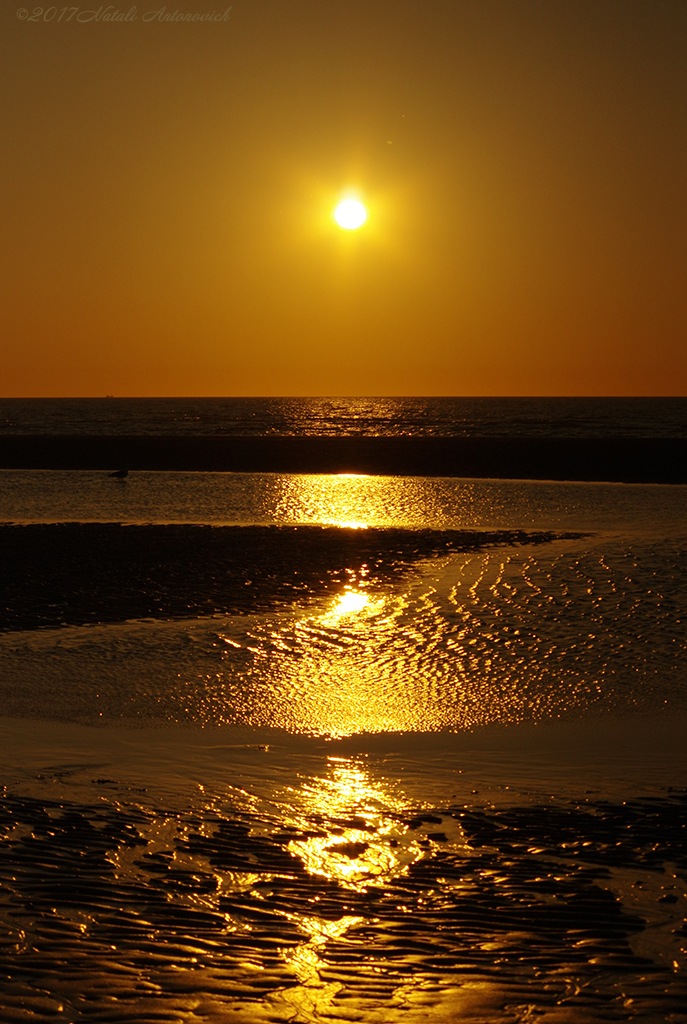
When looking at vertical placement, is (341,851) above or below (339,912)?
above

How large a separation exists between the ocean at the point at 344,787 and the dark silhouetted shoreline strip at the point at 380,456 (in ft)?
75.1

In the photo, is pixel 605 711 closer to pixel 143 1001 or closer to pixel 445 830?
pixel 445 830

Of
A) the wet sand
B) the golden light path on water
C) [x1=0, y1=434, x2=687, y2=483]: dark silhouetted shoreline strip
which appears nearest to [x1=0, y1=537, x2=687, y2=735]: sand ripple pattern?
the wet sand

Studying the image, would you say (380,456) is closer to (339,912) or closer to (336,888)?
(336,888)

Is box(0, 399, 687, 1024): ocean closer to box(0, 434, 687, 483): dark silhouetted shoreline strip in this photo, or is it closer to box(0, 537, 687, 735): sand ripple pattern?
box(0, 537, 687, 735): sand ripple pattern

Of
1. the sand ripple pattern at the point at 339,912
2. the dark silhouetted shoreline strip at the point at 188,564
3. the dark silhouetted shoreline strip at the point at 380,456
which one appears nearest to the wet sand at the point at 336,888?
the sand ripple pattern at the point at 339,912

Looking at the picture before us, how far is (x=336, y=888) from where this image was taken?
5.31 metres

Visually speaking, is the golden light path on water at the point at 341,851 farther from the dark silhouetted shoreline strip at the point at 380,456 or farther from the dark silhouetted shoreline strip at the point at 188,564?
the dark silhouetted shoreline strip at the point at 380,456

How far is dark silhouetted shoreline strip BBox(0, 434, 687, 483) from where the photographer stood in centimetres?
3941

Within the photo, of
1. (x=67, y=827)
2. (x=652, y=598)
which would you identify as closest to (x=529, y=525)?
(x=652, y=598)

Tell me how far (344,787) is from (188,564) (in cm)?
1001

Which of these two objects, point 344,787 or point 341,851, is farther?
point 344,787

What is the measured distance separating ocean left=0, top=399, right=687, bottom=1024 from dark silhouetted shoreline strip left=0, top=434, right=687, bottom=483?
22.9 m

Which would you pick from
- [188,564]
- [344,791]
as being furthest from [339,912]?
[188,564]
